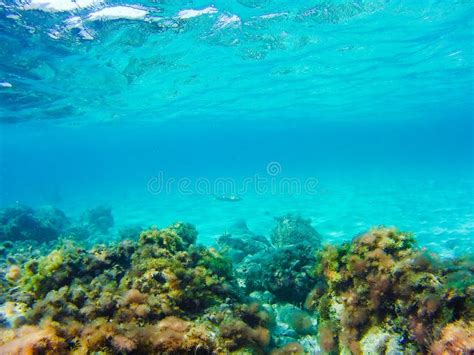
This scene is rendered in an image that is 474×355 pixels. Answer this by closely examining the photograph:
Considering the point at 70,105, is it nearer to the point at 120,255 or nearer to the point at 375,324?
the point at 120,255

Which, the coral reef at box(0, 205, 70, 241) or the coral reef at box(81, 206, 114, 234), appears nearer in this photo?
the coral reef at box(0, 205, 70, 241)

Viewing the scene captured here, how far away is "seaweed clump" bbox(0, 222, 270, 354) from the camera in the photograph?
3.85m

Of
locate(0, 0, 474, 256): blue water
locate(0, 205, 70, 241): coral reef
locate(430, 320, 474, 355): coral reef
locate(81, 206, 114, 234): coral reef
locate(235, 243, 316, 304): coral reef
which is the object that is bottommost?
locate(81, 206, 114, 234): coral reef

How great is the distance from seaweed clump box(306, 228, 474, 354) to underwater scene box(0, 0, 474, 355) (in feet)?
0.07

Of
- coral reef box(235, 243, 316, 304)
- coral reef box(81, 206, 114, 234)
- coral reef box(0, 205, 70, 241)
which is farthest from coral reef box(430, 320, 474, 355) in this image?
coral reef box(81, 206, 114, 234)

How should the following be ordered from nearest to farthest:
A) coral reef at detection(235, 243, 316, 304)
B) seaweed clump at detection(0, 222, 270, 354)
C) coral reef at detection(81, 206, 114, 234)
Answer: seaweed clump at detection(0, 222, 270, 354) → coral reef at detection(235, 243, 316, 304) → coral reef at detection(81, 206, 114, 234)

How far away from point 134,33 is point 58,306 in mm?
14809

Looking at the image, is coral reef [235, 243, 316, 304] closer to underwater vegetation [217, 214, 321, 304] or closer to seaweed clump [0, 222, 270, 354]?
underwater vegetation [217, 214, 321, 304]

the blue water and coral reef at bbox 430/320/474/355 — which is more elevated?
the blue water

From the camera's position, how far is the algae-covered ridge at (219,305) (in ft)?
12.3

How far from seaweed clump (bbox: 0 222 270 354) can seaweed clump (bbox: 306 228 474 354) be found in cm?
123

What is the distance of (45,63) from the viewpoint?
18.2m

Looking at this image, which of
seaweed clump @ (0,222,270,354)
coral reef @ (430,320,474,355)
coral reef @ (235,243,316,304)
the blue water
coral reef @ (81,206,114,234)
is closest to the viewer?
coral reef @ (430,320,474,355)

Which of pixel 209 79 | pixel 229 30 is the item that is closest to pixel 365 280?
pixel 229 30
